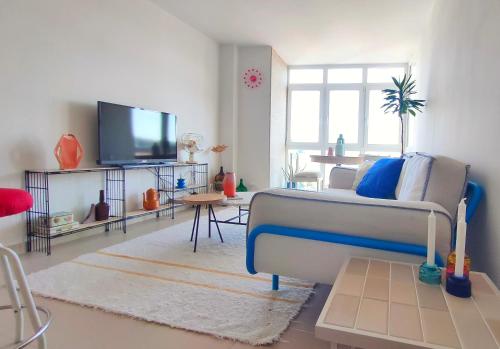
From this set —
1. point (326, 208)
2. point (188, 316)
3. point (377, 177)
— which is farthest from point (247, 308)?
point (377, 177)

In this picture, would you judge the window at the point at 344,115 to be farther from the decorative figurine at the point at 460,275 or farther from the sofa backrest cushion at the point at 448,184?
the decorative figurine at the point at 460,275

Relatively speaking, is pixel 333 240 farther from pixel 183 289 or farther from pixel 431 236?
pixel 183 289

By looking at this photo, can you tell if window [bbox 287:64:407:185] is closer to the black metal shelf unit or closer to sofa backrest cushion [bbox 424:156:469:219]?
the black metal shelf unit

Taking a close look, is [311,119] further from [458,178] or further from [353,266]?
[353,266]

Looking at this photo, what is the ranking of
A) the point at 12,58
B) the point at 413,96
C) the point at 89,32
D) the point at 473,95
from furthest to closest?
the point at 413,96 → the point at 89,32 → the point at 12,58 → the point at 473,95

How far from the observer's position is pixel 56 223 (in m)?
2.79

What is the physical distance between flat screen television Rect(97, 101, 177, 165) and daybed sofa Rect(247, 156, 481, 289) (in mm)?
2223

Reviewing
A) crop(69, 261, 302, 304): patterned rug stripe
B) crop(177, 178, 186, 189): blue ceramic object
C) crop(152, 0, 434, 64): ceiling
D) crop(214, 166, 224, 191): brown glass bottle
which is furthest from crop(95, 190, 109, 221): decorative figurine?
crop(152, 0, 434, 64): ceiling

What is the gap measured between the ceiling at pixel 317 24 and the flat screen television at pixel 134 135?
143cm

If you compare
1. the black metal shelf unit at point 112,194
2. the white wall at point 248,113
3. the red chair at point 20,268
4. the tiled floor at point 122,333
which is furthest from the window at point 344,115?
the red chair at point 20,268

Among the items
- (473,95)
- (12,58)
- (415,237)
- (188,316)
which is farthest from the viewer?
(12,58)

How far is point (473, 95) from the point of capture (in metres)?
1.95

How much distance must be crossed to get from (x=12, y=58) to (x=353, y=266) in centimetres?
287

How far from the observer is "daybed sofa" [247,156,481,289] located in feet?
4.51
